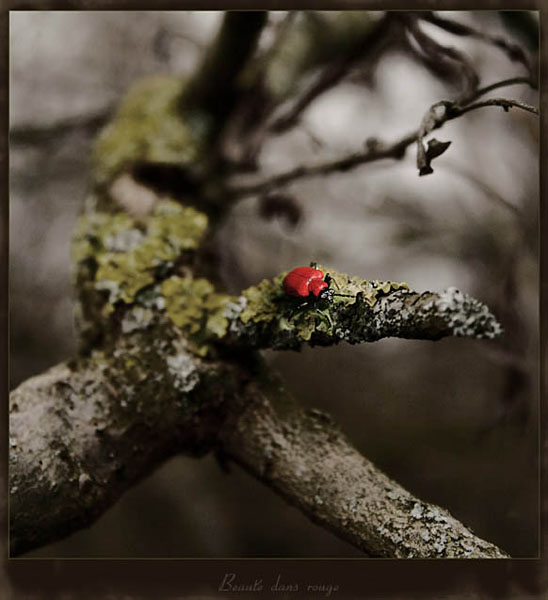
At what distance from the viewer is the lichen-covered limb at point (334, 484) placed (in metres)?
0.83

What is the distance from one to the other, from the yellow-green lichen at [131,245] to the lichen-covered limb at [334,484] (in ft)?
1.12

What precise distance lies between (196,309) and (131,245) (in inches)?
9.4

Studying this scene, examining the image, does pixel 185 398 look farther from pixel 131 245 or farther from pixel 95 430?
pixel 131 245

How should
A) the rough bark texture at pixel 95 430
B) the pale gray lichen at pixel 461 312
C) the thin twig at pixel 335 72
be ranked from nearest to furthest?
the pale gray lichen at pixel 461 312
the rough bark texture at pixel 95 430
the thin twig at pixel 335 72

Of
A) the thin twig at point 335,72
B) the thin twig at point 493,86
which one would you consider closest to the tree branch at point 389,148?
the thin twig at point 493,86

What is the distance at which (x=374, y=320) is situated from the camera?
28.2 inches

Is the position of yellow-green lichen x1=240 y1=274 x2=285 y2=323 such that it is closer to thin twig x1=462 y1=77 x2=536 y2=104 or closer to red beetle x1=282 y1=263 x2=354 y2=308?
red beetle x1=282 y1=263 x2=354 y2=308

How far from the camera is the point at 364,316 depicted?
2.39ft

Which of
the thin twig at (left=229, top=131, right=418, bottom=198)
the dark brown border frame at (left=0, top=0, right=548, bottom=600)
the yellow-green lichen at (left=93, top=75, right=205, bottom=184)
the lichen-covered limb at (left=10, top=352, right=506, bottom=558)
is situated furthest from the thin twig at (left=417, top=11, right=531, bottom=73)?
the lichen-covered limb at (left=10, top=352, right=506, bottom=558)

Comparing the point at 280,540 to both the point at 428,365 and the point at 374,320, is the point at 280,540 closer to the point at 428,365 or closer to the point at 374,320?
the point at 428,365

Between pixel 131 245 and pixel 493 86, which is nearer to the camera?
pixel 493 86

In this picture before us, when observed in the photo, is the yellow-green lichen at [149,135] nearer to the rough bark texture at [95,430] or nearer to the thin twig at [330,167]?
the thin twig at [330,167]

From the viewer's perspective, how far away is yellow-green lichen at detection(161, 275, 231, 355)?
0.98 metres

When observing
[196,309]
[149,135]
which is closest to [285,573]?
[196,309]
